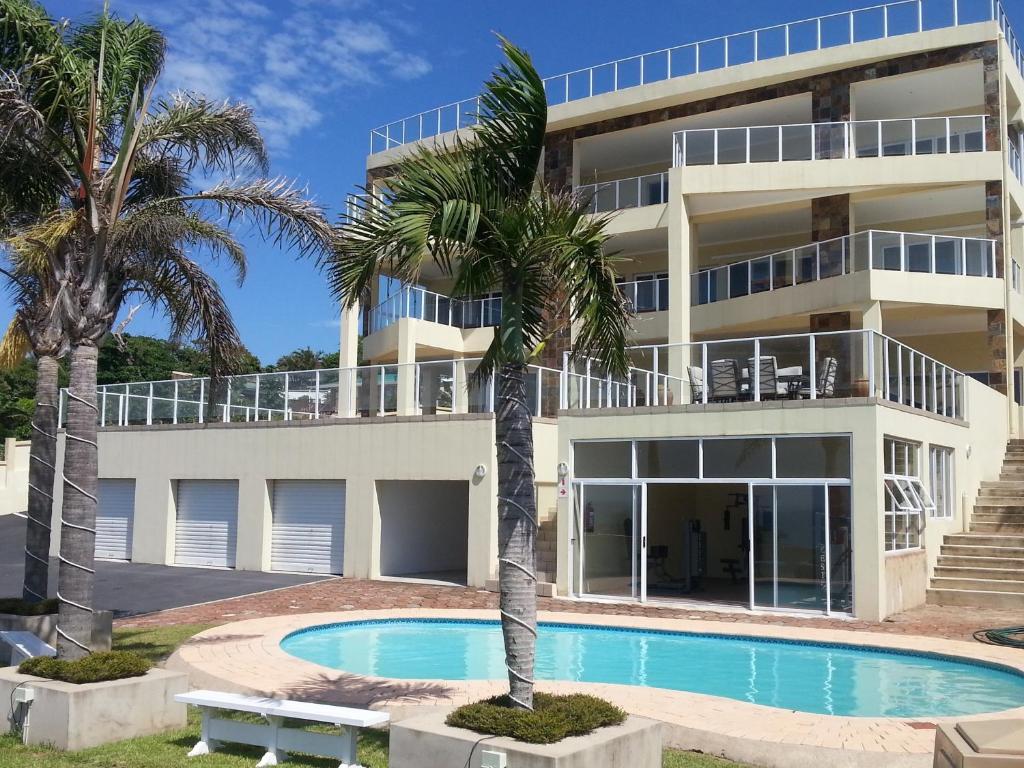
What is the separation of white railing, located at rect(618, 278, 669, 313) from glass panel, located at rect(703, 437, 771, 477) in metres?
11.0

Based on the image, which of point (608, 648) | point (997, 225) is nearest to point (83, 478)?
point (608, 648)

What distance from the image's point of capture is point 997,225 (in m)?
24.9

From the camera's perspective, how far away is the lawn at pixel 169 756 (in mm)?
7492

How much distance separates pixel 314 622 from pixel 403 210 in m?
9.69

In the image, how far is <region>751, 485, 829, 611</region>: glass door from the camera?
16.8m

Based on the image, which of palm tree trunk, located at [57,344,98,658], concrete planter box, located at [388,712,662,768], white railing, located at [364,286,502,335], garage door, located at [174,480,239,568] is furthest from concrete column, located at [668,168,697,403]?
concrete planter box, located at [388,712,662,768]

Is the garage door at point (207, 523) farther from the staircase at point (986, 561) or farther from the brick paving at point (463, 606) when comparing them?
the staircase at point (986, 561)

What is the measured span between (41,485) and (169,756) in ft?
21.8

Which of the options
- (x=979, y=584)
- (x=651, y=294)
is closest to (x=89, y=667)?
(x=979, y=584)

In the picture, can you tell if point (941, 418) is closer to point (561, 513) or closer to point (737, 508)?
point (737, 508)

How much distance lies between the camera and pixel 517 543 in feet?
23.3

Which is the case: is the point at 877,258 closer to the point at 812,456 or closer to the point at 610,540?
the point at 812,456

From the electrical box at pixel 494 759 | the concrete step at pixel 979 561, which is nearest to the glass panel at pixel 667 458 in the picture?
the concrete step at pixel 979 561

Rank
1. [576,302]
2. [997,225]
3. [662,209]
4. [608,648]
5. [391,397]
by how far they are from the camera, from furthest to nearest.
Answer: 1. [662,209]
2. [997,225]
3. [391,397]
4. [608,648]
5. [576,302]
